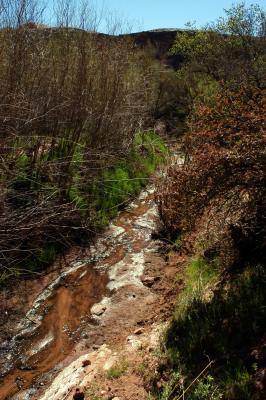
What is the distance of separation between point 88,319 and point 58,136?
4.67 meters

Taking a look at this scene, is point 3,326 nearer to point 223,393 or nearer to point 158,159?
point 223,393

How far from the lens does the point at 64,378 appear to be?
4.69m

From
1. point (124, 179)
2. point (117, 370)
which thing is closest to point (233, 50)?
point (124, 179)

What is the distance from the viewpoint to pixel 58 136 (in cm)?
950

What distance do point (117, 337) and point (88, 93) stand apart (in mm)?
5710

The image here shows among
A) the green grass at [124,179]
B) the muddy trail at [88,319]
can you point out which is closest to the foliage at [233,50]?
the green grass at [124,179]

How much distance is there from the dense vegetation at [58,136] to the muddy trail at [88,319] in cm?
63

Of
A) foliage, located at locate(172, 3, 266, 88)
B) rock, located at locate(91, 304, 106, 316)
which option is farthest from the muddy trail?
foliage, located at locate(172, 3, 266, 88)

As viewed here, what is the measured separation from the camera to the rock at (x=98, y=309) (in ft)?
20.2

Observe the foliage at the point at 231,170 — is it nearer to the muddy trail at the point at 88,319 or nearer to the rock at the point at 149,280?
the muddy trail at the point at 88,319

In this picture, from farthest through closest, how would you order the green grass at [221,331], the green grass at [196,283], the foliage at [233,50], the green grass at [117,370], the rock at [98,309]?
the foliage at [233,50] < the rock at [98,309] < the green grass at [196,283] < the green grass at [117,370] < the green grass at [221,331]

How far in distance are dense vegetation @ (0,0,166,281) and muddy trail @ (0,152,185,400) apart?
24.7 inches

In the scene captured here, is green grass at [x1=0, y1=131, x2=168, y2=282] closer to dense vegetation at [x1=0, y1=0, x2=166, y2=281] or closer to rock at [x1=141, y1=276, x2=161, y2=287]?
dense vegetation at [x1=0, y1=0, x2=166, y2=281]

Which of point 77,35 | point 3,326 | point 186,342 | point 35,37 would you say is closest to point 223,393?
point 186,342
